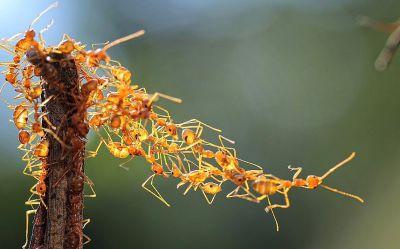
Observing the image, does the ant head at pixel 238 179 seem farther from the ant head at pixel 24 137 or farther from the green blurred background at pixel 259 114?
the green blurred background at pixel 259 114

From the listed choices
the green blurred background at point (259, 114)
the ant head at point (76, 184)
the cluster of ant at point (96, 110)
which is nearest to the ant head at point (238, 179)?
the cluster of ant at point (96, 110)

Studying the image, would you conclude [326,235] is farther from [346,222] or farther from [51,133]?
[51,133]

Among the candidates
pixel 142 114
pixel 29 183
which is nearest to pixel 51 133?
pixel 142 114

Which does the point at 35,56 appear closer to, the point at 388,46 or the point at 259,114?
the point at 388,46

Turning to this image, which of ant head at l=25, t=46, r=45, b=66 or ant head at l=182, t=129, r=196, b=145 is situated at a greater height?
ant head at l=25, t=46, r=45, b=66

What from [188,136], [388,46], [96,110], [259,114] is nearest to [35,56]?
[96,110]

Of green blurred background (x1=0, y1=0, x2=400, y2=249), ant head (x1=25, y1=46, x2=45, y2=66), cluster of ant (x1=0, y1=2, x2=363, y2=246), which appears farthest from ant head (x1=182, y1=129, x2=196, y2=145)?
green blurred background (x1=0, y1=0, x2=400, y2=249)

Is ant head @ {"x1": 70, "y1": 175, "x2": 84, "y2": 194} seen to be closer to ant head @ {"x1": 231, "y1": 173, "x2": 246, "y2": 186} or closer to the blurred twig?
ant head @ {"x1": 231, "y1": 173, "x2": 246, "y2": 186}
